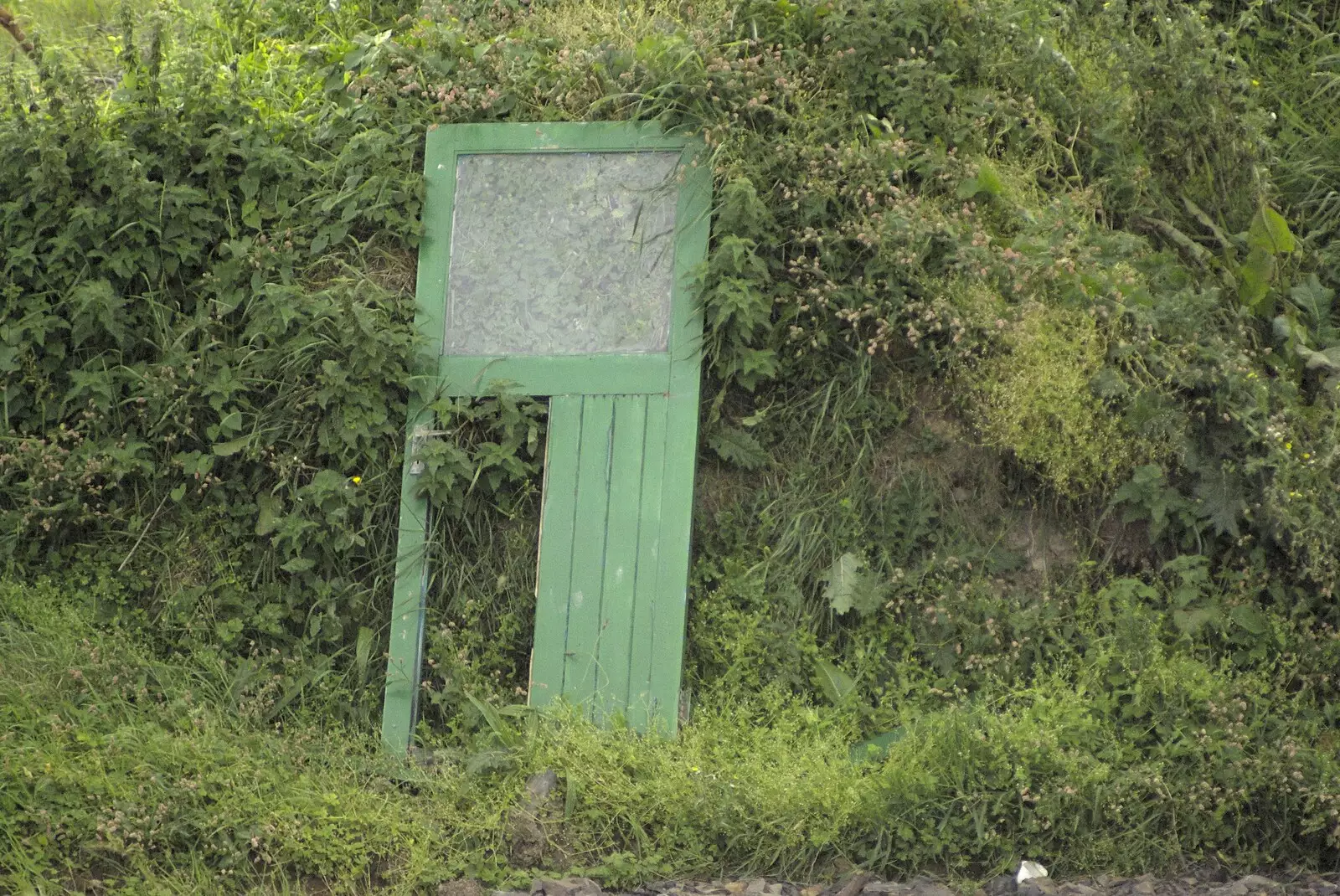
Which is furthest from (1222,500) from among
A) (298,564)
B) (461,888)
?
(298,564)

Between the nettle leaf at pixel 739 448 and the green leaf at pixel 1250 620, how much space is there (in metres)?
2.02

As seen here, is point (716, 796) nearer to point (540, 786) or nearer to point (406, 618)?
point (540, 786)

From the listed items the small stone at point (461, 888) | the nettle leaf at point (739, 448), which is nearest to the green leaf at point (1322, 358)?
the nettle leaf at point (739, 448)

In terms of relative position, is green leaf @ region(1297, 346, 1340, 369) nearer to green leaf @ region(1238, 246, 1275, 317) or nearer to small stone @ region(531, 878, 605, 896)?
green leaf @ region(1238, 246, 1275, 317)

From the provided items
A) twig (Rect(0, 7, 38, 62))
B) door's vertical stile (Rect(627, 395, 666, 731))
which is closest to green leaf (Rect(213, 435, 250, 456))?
door's vertical stile (Rect(627, 395, 666, 731))

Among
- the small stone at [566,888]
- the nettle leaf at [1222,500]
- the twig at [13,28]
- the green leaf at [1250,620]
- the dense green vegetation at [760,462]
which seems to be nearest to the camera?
the small stone at [566,888]

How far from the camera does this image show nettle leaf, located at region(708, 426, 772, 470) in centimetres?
635

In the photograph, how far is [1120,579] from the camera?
5.96 metres

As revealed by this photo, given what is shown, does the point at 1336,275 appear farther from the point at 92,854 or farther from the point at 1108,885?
the point at 92,854

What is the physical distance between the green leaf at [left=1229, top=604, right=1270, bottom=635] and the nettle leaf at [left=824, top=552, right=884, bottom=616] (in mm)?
1394

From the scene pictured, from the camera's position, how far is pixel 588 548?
609cm

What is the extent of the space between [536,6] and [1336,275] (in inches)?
157

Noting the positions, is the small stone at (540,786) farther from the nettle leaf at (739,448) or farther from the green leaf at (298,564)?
A: the nettle leaf at (739,448)

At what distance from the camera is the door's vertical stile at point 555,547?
597 cm
